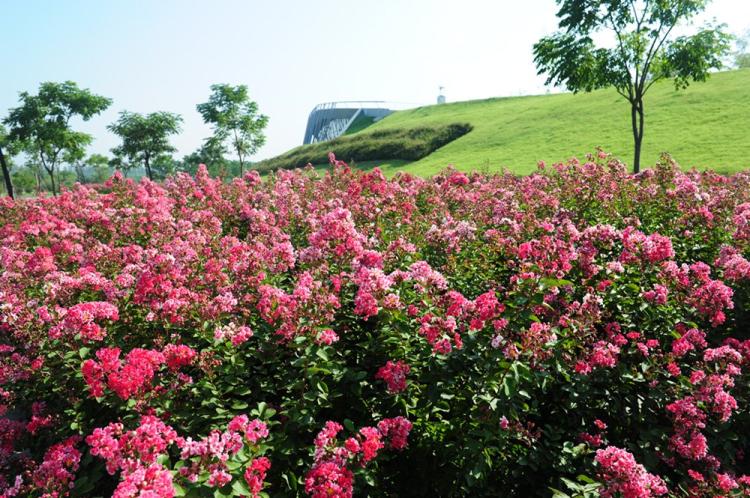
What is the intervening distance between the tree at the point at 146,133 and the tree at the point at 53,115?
5504 mm

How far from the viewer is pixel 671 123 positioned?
1194 inches

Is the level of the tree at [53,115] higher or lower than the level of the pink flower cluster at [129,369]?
higher

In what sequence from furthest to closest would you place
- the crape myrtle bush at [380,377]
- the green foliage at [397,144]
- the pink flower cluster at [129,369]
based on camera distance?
1. the green foliage at [397,144]
2. the pink flower cluster at [129,369]
3. the crape myrtle bush at [380,377]

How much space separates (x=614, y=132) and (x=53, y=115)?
4225 centimetres

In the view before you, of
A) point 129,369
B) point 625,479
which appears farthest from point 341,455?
point 625,479

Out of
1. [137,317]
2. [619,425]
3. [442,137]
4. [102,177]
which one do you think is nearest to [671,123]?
[442,137]

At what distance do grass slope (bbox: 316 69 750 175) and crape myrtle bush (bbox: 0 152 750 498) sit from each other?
51.4 feet

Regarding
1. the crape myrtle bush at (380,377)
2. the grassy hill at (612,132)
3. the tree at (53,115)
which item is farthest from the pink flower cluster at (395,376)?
the tree at (53,115)

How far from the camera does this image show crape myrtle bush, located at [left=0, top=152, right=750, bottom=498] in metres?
3.06

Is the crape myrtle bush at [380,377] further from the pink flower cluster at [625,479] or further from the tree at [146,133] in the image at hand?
the tree at [146,133]

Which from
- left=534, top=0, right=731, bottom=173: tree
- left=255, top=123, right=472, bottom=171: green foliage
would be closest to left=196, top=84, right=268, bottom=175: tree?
left=255, top=123, right=472, bottom=171: green foliage

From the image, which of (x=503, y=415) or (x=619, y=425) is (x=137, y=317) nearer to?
(x=503, y=415)

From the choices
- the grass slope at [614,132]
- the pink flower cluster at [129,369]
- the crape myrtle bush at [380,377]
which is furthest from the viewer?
the grass slope at [614,132]

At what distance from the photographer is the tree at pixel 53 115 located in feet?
111
